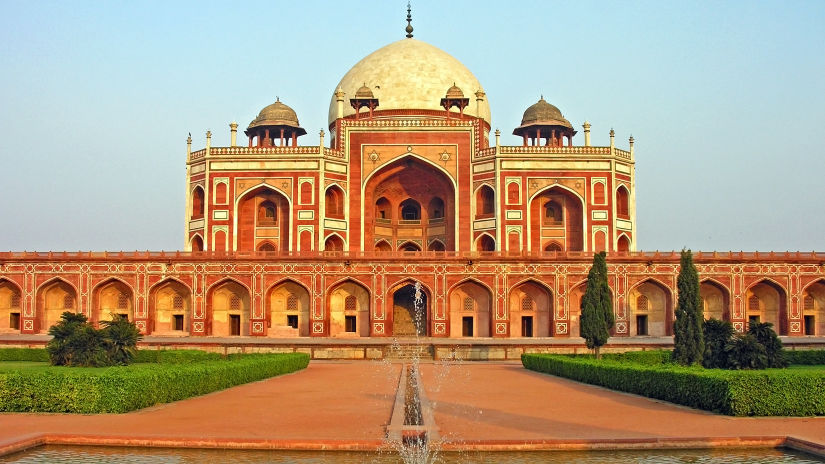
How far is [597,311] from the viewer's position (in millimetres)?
20797

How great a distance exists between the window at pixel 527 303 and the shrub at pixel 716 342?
12635 mm

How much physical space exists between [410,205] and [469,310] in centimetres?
784

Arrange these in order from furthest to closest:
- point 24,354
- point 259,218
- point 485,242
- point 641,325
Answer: point 259,218 → point 485,242 → point 641,325 → point 24,354

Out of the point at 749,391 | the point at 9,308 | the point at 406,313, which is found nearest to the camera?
the point at 749,391

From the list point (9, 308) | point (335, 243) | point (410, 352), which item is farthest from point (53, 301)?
point (410, 352)

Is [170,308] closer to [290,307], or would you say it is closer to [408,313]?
[290,307]

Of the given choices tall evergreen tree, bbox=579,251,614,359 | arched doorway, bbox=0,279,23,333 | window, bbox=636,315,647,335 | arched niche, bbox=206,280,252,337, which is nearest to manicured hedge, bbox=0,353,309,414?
tall evergreen tree, bbox=579,251,614,359

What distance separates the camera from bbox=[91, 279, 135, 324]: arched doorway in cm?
2975

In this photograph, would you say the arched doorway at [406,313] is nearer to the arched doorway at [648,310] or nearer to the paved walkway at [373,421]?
the arched doorway at [648,310]

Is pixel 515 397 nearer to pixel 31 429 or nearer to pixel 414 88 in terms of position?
pixel 31 429

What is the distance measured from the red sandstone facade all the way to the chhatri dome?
0.08 meters

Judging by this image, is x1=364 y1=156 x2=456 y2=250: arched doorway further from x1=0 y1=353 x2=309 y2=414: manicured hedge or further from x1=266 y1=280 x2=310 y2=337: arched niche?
x1=0 y1=353 x2=309 y2=414: manicured hedge

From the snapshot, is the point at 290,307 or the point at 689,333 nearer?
the point at 689,333

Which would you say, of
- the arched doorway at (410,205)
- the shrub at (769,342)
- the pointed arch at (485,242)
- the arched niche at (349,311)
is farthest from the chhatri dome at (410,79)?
the shrub at (769,342)
